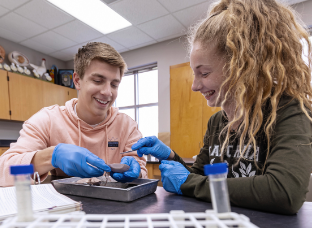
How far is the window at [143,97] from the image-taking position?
4023 mm

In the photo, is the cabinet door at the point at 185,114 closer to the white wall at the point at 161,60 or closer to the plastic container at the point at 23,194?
the white wall at the point at 161,60

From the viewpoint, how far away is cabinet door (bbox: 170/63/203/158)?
2.92 meters

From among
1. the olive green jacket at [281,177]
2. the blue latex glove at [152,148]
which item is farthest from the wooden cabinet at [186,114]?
the olive green jacket at [281,177]

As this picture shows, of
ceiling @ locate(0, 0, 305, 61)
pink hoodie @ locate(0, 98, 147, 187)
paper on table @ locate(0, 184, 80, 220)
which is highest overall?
ceiling @ locate(0, 0, 305, 61)

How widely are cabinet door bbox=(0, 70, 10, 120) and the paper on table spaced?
3.17 m

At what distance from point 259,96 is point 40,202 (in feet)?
2.46

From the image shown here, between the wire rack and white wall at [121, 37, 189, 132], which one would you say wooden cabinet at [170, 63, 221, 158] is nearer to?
white wall at [121, 37, 189, 132]

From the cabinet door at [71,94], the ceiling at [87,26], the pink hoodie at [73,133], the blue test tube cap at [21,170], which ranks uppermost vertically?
the ceiling at [87,26]

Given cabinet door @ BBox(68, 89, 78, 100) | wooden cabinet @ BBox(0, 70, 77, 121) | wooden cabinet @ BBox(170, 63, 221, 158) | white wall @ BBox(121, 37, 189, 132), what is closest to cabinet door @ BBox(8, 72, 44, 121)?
wooden cabinet @ BBox(0, 70, 77, 121)

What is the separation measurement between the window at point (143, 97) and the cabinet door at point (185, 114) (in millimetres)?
845

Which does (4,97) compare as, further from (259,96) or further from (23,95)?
(259,96)

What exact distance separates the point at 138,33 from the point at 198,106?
1539 mm

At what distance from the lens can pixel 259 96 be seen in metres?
0.74

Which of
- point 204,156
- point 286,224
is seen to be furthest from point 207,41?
point 286,224
